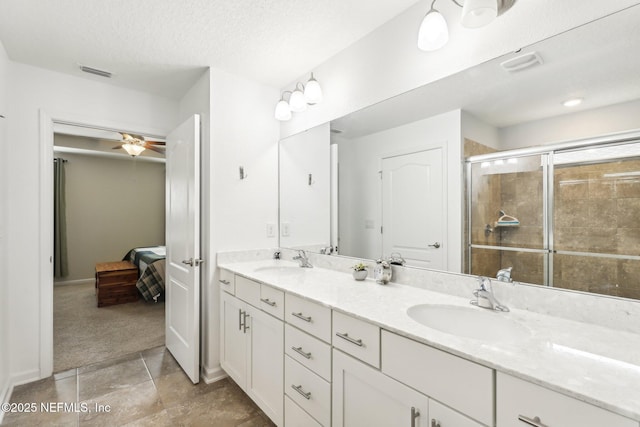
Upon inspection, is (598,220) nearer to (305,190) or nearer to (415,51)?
(415,51)

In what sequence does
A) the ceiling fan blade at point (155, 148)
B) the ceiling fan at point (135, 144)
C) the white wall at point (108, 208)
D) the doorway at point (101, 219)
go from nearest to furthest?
the doorway at point (101, 219), the ceiling fan at point (135, 144), the ceiling fan blade at point (155, 148), the white wall at point (108, 208)

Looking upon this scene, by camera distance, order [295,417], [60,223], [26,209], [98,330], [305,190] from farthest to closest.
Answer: [60,223] → [98,330] → [305,190] → [26,209] → [295,417]

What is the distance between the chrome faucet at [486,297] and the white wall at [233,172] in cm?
179

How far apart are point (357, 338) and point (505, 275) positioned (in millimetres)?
700

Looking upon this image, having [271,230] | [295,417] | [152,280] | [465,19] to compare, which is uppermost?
[465,19]

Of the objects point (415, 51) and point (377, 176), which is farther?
point (377, 176)

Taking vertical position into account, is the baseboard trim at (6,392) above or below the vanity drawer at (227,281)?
below

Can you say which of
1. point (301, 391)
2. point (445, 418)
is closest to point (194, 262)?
point (301, 391)

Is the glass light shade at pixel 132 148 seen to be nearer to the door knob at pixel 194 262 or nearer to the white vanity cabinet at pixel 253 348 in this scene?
the door knob at pixel 194 262

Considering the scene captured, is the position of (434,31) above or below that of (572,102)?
above

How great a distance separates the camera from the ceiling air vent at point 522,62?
4.03 feet

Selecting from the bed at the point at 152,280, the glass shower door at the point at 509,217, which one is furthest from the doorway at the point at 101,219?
the glass shower door at the point at 509,217

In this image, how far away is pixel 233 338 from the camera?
6.91 feet

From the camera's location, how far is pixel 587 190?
1.10m
